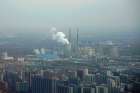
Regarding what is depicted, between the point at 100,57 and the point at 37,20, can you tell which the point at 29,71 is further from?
the point at 100,57

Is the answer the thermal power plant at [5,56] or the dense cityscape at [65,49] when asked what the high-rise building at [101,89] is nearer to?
the dense cityscape at [65,49]

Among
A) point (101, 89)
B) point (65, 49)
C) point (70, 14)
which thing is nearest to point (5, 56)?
point (65, 49)

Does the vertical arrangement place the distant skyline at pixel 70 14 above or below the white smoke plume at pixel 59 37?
above

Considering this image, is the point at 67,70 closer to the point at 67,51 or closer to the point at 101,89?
the point at 67,51

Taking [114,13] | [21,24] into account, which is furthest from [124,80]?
[21,24]

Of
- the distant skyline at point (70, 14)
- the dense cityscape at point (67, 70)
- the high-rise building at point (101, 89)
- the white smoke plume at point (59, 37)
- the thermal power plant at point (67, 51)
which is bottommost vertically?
the high-rise building at point (101, 89)

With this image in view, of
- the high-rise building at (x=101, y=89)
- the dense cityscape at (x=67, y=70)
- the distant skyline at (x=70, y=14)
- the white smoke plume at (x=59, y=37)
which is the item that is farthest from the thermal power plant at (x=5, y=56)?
the high-rise building at (x=101, y=89)

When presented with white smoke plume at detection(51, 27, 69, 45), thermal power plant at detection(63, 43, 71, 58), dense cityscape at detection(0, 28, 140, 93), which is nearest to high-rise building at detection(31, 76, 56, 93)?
dense cityscape at detection(0, 28, 140, 93)
